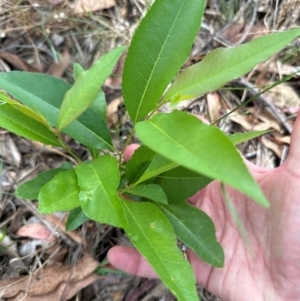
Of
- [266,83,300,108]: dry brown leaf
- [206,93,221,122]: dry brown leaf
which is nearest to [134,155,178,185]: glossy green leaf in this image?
[206,93,221,122]: dry brown leaf

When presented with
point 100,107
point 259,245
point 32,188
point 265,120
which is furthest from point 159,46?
point 265,120

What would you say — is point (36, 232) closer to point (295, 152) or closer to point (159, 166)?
point (159, 166)

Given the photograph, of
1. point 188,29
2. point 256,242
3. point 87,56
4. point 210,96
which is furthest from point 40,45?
point 256,242

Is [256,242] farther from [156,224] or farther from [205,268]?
[156,224]

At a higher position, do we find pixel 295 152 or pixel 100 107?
pixel 100 107

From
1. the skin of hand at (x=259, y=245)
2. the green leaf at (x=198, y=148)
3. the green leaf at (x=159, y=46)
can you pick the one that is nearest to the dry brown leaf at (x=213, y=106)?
the skin of hand at (x=259, y=245)

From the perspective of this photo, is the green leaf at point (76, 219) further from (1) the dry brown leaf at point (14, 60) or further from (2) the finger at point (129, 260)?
(1) the dry brown leaf at point (14, 60)

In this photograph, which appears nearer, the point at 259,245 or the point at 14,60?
the point at 259,245
